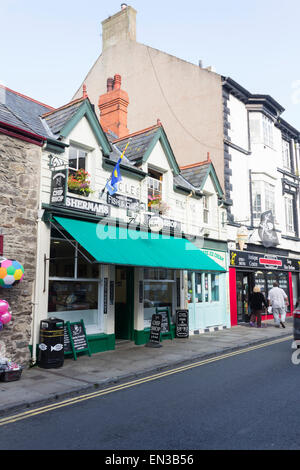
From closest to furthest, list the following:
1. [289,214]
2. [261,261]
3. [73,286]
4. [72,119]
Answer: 1. [73,286]
2. [72,119]
3. [261,261]
4. [289,214]

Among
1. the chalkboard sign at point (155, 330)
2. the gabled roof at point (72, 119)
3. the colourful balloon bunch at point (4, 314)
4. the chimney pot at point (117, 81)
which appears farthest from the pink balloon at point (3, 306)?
the chimney pot at point (117, 81)

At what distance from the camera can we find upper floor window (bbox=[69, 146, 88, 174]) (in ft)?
36.7

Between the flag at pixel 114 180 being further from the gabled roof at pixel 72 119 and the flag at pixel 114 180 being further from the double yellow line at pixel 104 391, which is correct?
the double yellow line at pixel 104 391

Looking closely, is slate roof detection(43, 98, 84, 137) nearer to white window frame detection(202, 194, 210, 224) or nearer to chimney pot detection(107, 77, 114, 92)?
chimney pot detection(107, 77, 114, 92)

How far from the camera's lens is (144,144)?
14.1 metres

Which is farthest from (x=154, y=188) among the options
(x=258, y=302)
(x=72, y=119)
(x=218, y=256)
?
(x=258, y=302)

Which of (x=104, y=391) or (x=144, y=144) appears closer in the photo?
(x=104, y=391)

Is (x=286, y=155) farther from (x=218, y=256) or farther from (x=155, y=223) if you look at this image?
(x=155, y=223)

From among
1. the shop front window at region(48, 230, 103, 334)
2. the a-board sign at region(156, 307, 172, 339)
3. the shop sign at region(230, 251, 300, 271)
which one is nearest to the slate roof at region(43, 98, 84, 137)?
the shop front window at region(48, 230, 103, 334)

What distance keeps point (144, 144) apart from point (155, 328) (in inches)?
267

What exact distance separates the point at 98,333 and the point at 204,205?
848cm
